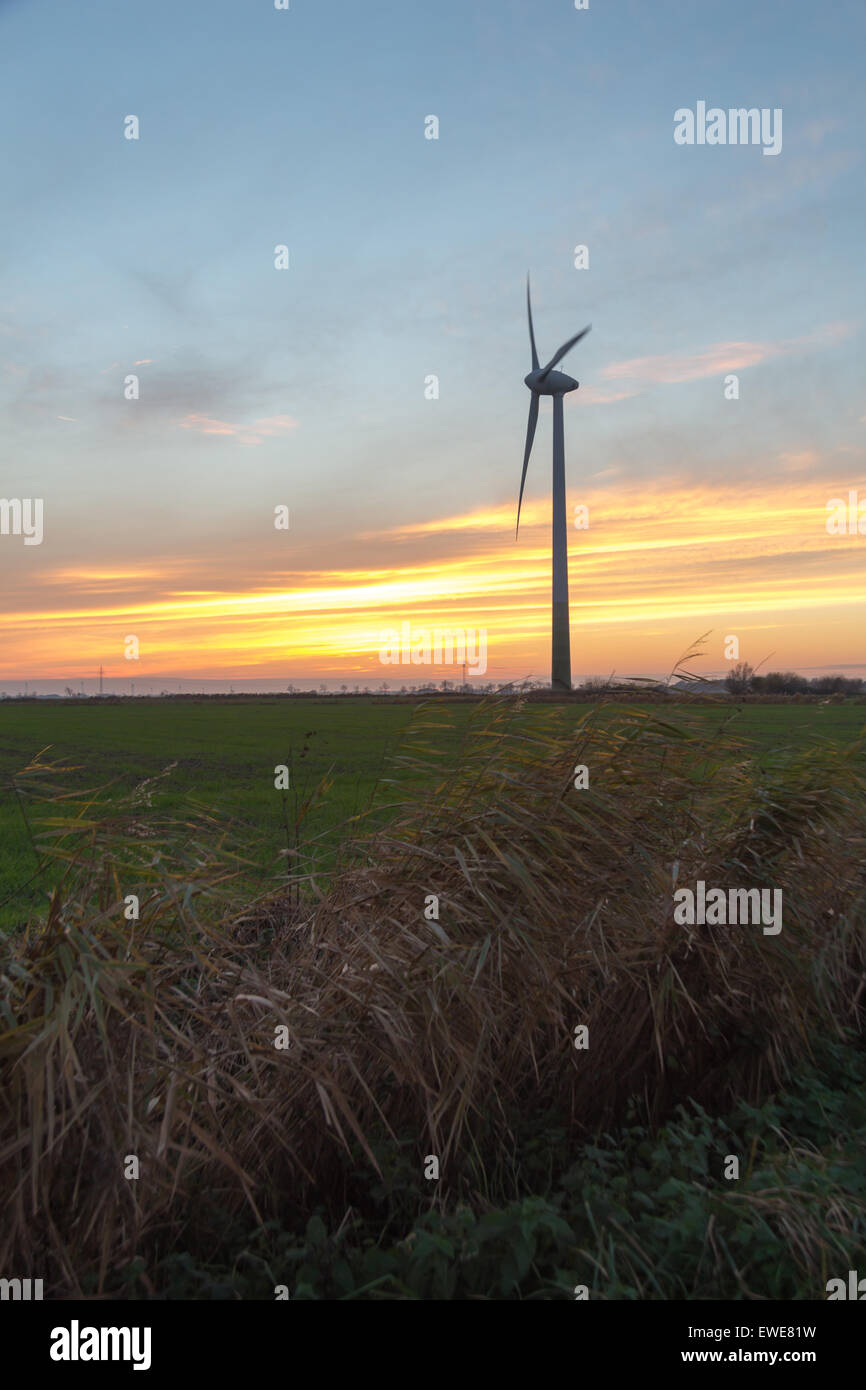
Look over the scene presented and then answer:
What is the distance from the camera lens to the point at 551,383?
4834 cm

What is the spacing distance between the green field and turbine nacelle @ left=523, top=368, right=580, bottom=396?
20.7 meters

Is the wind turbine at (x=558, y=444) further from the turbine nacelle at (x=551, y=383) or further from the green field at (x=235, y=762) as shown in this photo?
the green field at (x=235, y=762)

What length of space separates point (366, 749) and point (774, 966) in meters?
32.4

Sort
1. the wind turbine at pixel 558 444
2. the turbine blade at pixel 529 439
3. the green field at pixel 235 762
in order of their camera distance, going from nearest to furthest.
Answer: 1. the green field at pixel 235 762
2. the turbine blade at pixel 529 439
3. the wind turbine at pixel 558 444

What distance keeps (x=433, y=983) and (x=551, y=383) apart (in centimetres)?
4803

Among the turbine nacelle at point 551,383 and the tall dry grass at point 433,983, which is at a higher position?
the turbine nacelle at point 551,383

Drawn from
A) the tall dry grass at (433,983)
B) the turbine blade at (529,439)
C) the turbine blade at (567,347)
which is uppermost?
the turbine blade at (567,347)

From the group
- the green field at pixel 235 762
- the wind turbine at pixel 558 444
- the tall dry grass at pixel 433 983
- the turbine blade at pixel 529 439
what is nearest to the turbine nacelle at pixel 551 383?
the wind turbine at pixel 558 444

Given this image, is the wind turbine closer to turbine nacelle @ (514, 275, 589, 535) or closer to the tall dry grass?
turbine nacelle @ (514, 275, 589, 535)

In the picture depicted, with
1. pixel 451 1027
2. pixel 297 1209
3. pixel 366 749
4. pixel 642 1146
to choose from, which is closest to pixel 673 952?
pixel 642 1146

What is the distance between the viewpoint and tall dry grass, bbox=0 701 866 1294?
3641 millimetres

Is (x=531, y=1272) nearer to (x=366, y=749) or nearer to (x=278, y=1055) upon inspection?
(x=278, y=1055)

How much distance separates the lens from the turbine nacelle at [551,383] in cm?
4741

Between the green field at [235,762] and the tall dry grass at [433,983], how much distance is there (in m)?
0.40
